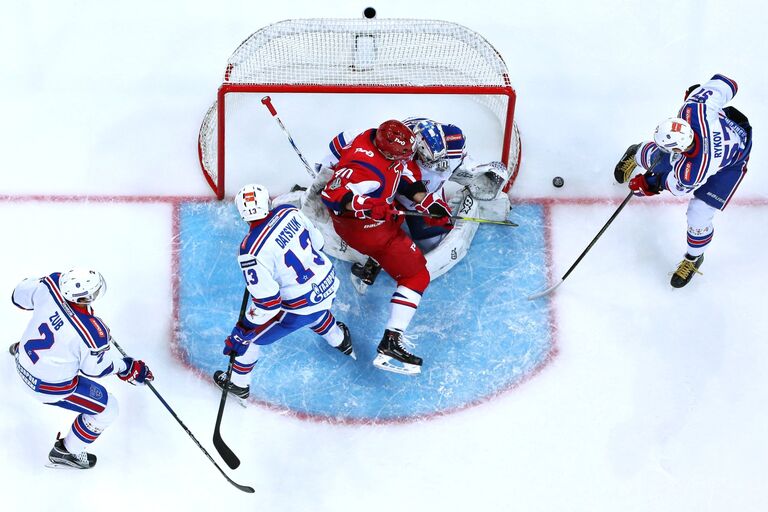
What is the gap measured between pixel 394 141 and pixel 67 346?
1635 millimetres

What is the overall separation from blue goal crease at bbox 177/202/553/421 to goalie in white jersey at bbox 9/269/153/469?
2.28ft

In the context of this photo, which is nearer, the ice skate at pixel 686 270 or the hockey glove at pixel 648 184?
the hockey glove at pixel 648 184

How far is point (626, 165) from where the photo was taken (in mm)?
5586

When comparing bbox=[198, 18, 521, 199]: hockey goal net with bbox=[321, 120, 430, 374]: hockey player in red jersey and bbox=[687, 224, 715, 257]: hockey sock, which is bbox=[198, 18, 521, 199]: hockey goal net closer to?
bbox=[321, 120, 430, 374]: hockey player in red jersey

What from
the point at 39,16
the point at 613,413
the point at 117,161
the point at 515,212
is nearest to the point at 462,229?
the point at 515,212

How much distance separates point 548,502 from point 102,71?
10.7ft

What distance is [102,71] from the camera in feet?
19.2

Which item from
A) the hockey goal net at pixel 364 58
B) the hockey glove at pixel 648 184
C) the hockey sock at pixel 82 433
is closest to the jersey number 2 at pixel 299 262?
the hockey goal net at pixel 364 58

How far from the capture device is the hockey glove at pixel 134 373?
4637mm

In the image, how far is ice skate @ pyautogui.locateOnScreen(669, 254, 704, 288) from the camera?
5375 millimetres

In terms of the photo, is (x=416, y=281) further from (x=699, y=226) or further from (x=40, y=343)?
(x=40, y=343)

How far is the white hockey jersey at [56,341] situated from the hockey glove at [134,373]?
118 millimetres

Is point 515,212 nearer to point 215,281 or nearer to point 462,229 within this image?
point 462,229

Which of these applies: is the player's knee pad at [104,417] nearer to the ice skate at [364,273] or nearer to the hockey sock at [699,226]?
the ice skate at [364,273]
